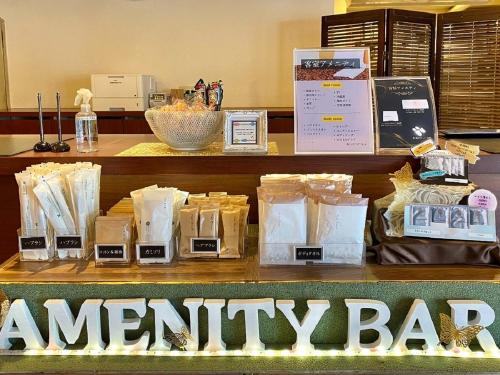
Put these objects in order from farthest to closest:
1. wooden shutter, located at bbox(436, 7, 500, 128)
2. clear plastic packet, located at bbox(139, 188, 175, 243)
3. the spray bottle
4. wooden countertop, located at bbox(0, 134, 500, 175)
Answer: wooden shutter, located at bbox(436, 7, 500, 128) < the spray bottle < wooden countertop, located at bbox(0, 134, 500, 175) < clear plastic packet, located at bbox(139, 188, 175, 243)

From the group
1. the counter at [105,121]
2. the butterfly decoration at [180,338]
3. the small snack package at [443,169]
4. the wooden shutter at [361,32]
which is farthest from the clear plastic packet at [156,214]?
the wooden shutter at [361,32]

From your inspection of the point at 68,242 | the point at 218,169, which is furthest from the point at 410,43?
the point at 68,242

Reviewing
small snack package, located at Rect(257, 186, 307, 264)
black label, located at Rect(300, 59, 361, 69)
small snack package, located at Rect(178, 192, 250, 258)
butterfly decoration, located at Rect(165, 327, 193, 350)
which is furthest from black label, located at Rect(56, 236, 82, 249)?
black label, located at Rect(300, 59, 361, 69)

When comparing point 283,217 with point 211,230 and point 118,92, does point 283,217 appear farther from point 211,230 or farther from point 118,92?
point 118,92

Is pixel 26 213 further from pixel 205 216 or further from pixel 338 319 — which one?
pixel 338 319

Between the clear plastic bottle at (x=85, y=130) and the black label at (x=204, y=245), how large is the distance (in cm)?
63

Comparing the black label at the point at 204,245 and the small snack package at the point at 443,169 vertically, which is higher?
the small snack package at the point at 443,169

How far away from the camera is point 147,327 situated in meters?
1.41

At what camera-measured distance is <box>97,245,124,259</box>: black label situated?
57.7 inches

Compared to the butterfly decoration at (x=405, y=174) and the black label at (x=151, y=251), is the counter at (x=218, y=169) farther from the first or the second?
the black label at (x=151, y=251)

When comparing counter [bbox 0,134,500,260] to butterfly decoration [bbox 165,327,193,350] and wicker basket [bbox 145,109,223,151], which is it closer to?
wicker basket [bbox 145,109,223,151]

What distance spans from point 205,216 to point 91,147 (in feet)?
2.19

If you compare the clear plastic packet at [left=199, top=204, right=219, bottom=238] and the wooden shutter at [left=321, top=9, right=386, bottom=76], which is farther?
the wooden shutter at [left=321, top=9, right=386, bottom=76]

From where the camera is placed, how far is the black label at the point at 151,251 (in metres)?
1.46
